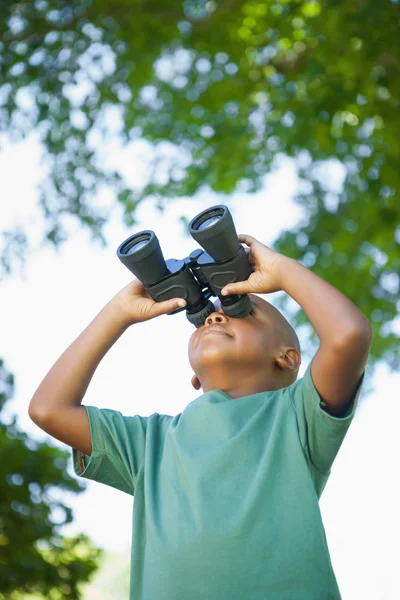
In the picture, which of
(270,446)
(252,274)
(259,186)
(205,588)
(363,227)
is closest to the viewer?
(205,588)

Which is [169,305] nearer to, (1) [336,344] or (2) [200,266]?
(2) [200,266]

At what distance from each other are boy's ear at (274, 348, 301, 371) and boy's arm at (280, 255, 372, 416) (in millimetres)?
262

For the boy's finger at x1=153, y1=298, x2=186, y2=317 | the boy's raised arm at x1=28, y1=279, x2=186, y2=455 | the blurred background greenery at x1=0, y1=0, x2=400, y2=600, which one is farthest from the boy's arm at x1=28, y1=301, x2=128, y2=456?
the blurred background greenery at x1=0, y1=0, x2=400, y2=600

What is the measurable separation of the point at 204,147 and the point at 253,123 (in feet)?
1.60

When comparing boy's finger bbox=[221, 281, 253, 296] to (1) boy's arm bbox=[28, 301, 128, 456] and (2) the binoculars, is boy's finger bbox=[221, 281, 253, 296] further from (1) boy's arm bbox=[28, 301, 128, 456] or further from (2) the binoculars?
(1) boy's arm bbox=[28, 301, 128, 456]

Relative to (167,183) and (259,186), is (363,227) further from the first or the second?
(167,183)

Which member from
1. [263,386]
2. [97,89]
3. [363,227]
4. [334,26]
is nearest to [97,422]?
[263,386]

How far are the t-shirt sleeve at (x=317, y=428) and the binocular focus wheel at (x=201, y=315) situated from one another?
0.32 meters

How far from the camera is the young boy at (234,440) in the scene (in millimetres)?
1588

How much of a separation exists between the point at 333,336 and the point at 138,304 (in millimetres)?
513

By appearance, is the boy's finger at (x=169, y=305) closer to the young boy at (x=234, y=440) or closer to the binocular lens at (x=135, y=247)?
the young boy at (x=234, y=440)

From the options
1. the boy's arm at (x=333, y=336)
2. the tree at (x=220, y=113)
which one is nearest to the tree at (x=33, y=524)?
the tree at (x=220, y=113)

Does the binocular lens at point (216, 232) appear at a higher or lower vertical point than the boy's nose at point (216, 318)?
higher

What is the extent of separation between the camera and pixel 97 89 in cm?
660
